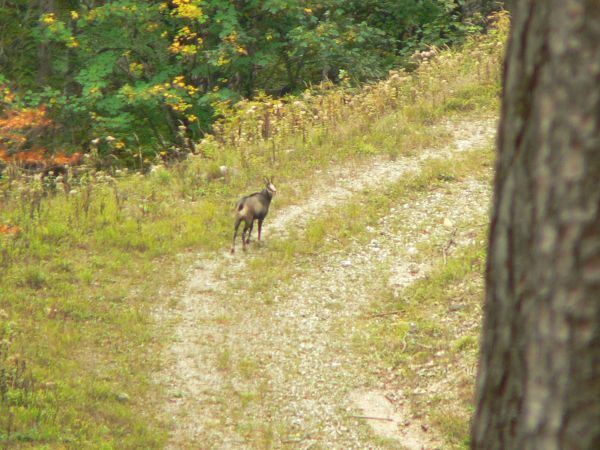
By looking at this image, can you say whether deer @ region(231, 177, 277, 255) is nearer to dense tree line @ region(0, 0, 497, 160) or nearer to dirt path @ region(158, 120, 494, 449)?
dirt path @ region(158, 120, 494, 449)

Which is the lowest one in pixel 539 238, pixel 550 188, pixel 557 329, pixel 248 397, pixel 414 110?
pixel 248 397

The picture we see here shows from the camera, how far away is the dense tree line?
53.0 ft

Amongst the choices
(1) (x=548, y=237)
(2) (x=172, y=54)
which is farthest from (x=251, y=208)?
(1) (x=548, y=237)

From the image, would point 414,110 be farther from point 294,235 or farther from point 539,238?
point 539,238

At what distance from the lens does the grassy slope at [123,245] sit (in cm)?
720

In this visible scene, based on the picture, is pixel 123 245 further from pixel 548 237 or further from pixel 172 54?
pixel 548 237

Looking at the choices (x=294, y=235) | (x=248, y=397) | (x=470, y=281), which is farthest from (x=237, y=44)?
(x=248, y=397)

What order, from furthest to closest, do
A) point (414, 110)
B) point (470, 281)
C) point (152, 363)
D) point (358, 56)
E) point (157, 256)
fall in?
point (358, 56)
point (414, 110)
point (157, 256)
point (470, 281)
point (152, 363)

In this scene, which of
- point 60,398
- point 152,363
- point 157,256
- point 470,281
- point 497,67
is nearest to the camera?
point 60,398

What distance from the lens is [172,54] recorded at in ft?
58.2

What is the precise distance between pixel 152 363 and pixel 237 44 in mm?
9519

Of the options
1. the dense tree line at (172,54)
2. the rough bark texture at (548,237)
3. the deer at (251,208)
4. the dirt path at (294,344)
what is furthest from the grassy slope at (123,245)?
the rough bark texture at (548,237)

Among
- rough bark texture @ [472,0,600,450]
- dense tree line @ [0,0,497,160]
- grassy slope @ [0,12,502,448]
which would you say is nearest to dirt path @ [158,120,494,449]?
grassy slope @ [0,12,502,448]

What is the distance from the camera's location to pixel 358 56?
18.0 meters
